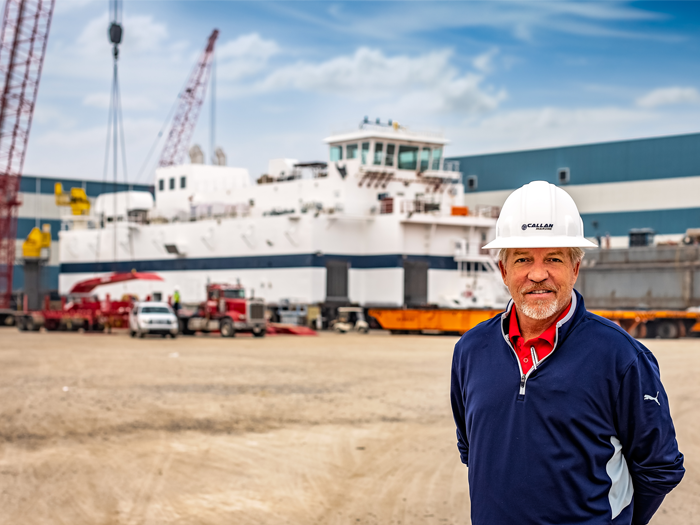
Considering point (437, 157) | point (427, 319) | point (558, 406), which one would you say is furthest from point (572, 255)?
point (437, 157)

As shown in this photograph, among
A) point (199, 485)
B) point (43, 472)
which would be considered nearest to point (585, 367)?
point (199, 485)

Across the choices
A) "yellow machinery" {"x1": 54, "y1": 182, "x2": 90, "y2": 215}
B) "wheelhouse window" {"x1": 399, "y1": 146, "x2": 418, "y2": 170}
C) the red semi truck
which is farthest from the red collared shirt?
"yellow machinery" {"x1": 54, "y1": 182, "x2": 90, "y2": 215}

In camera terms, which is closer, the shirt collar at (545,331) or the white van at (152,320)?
the shirt collar at (545,331)

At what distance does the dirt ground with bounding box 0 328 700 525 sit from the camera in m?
9.44

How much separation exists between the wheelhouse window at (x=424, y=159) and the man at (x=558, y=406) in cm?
4931

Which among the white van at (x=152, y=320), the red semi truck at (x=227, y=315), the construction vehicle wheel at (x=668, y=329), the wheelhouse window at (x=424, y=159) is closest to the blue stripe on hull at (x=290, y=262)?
the wheelhouse window at (x=424, y=159)

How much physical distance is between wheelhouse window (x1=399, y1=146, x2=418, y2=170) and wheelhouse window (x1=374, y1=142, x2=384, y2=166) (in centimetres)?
140

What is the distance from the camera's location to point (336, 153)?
51.9 meters

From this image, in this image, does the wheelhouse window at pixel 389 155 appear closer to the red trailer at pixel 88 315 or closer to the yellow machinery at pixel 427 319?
the yellow machinery at pixel 427 319

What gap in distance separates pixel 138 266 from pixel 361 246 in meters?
17.3

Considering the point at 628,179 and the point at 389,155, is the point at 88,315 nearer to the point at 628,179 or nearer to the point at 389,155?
the point at 389,155

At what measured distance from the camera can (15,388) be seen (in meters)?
19.7

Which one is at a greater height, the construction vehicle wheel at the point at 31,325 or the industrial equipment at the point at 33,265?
the industrial equipment at the point at 33,265

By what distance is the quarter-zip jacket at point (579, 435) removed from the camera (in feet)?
11.7
